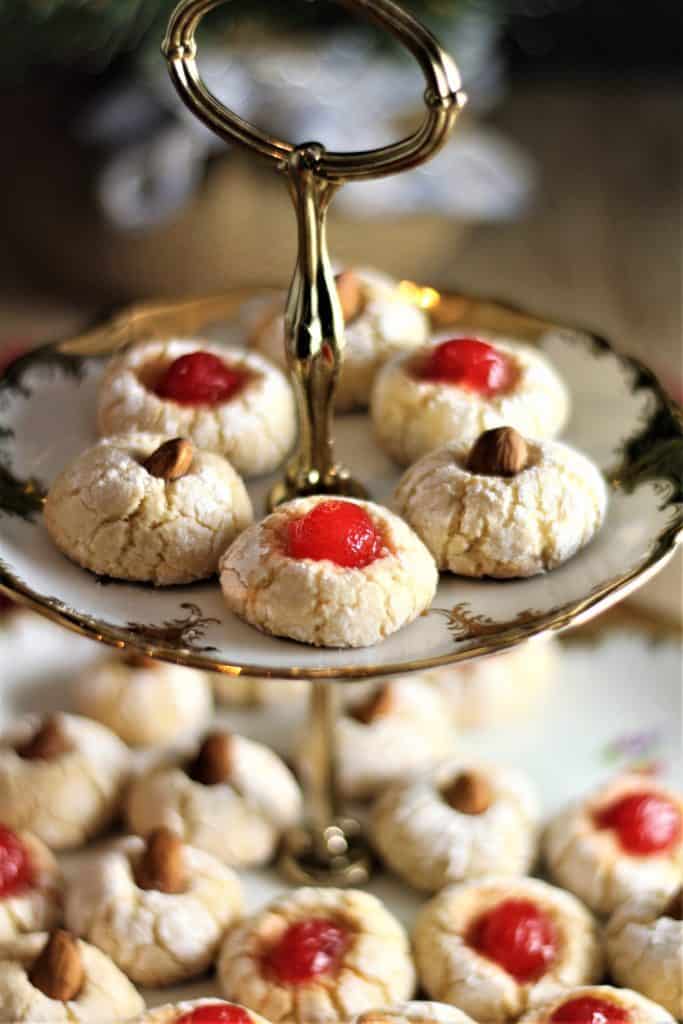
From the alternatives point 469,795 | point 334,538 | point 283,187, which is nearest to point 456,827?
point 469,795

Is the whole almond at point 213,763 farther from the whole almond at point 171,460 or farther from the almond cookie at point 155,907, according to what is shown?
the whole almond at point 171,460

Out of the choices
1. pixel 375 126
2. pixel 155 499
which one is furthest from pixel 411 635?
pixel 375 126

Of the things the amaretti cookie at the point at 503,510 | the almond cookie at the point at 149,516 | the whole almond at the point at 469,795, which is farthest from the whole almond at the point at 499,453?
the whole almond at the point at 469,795

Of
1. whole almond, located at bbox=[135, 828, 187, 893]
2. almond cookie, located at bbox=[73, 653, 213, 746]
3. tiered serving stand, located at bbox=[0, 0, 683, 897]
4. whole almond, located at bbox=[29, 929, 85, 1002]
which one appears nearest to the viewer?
tiered serving stand, located at bbox=[0, 0, 683, 897]

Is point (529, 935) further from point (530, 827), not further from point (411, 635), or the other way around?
point (411, 635)

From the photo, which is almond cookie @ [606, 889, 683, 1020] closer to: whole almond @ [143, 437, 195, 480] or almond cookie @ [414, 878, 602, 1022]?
almond cookie @ [414, 878, 602, 1022]

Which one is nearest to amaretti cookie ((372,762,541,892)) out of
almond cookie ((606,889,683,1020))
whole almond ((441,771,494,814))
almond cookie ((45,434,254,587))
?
whole almond ((441,771,494,814))
